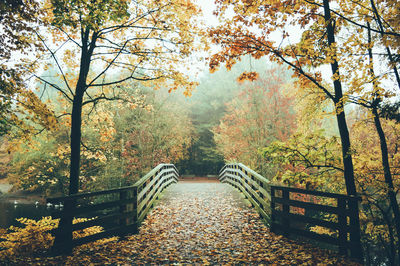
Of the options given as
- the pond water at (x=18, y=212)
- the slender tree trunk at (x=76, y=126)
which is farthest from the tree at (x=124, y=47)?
the pond water at (x=18, y=212)

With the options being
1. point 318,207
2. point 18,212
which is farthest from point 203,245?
point 18,212

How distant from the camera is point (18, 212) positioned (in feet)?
64.7

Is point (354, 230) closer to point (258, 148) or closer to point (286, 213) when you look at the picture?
point (286, 213)

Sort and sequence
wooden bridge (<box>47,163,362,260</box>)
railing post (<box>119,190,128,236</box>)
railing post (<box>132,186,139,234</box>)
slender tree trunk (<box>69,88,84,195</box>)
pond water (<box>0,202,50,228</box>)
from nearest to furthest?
wooden bridge (<box>47,163,362,260</box>), railing post (<box>119,190,128,236</box>), railing post (<box>132,186,139,234</box>), slender tree trunk (<box>69,88,84,195</box>), pond water (<box>0,202,50,228</box>)

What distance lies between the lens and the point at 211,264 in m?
4.24

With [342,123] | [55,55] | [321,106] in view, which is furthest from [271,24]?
[55,55]

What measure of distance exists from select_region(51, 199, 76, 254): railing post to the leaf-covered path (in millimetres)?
200

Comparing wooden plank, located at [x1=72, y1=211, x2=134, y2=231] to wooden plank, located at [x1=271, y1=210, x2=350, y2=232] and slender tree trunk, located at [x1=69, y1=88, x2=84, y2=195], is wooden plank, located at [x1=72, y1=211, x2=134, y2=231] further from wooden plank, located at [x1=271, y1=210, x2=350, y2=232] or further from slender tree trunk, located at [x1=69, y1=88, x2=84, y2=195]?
wooden plank, located at [x1=271, y1=210, x2=350, y2=232]

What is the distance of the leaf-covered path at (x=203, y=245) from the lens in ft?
14.3

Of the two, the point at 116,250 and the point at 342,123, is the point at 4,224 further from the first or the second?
the point at 342,123

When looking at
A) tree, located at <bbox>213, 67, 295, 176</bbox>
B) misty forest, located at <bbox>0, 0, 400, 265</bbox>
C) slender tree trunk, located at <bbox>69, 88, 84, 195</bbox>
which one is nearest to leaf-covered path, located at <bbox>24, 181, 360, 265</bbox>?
misty forest, located at <bbox>0, 0, 400, 265</bbox>

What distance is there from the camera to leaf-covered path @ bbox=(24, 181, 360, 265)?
437 cm

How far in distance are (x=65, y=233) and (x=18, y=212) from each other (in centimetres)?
1992

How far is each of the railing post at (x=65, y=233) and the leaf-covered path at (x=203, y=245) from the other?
0.20 meters
